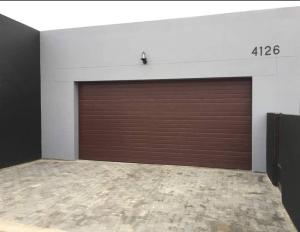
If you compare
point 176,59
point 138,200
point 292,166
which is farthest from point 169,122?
point 292,166

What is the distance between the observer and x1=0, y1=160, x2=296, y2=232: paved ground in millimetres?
3705

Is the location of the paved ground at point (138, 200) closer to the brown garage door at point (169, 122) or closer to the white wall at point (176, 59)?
the brown garage door at point (169, 122)

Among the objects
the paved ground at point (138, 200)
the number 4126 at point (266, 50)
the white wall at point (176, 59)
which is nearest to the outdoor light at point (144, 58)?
the white wall at point (176, 59)

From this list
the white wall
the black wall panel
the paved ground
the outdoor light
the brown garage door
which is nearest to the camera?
the black wall panel

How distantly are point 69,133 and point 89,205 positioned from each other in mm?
3988

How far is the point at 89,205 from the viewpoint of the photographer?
440cm

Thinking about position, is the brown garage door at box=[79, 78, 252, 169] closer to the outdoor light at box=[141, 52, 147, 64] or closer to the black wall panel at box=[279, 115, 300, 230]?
the outdoor light at box=[141, 52, 147, 64]

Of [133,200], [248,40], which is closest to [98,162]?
[133,200]

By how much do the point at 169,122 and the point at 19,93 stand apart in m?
3.87

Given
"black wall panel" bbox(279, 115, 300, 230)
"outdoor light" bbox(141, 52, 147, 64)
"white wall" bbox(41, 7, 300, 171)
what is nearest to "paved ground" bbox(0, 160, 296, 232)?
"black wall panel" bbox(279, 115, 300, 230)

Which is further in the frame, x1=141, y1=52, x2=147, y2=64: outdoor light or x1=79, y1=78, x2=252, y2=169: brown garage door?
x1=141, y1=52, x2=147, y2=64: outdoor light

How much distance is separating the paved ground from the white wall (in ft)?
4.95

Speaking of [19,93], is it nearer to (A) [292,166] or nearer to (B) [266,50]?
(B) [266,50]

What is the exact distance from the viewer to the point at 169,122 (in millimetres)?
7480
